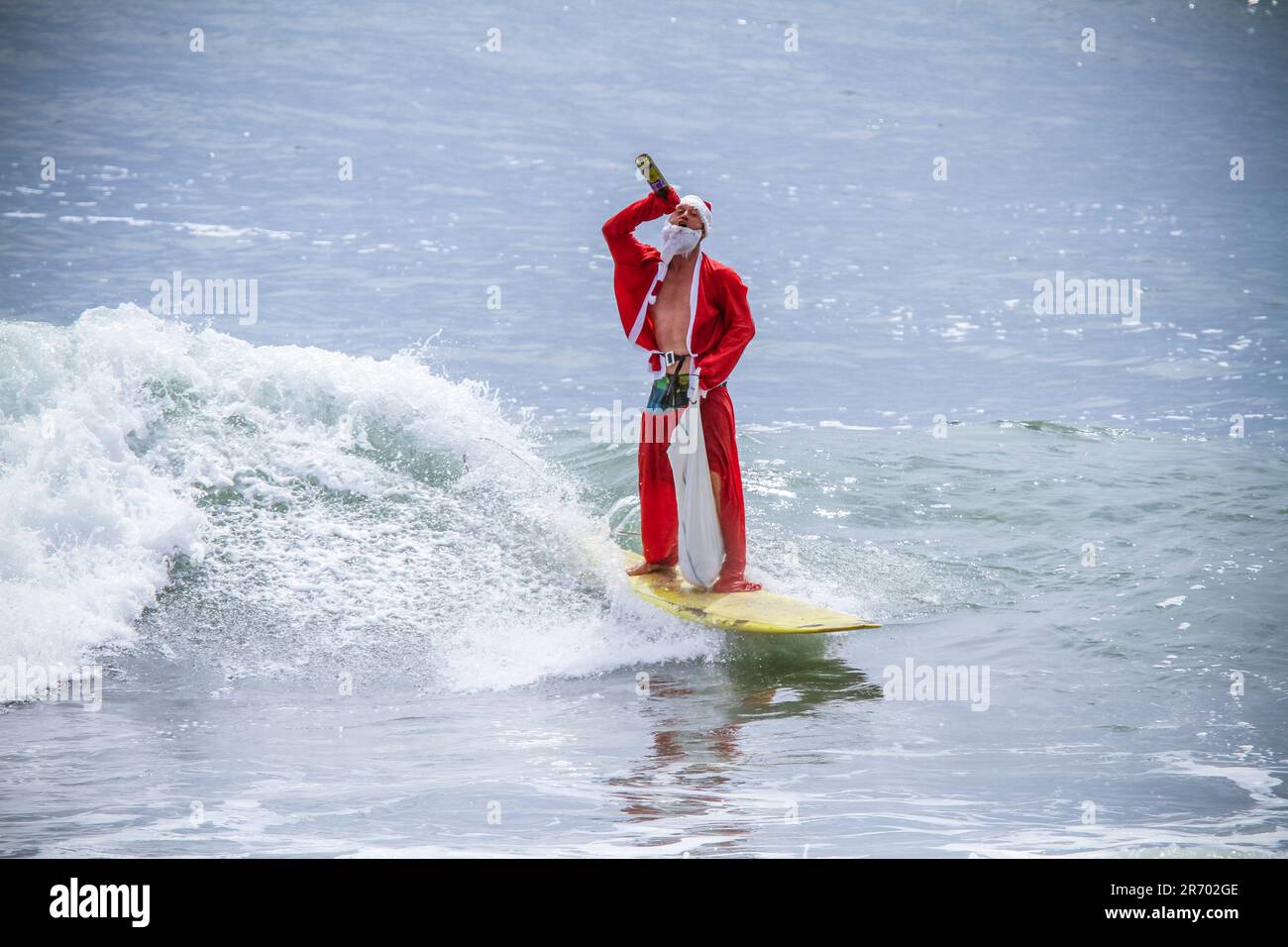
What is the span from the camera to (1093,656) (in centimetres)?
752

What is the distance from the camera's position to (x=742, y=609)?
7590mm

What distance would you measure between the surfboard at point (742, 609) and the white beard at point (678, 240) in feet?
5.28

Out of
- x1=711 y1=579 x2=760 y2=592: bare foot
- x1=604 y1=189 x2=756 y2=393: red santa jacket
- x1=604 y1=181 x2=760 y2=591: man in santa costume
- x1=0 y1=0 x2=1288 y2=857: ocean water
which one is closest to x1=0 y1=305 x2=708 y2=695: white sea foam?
x1=0 y1=0 x2=1288 y2=857: ocean water

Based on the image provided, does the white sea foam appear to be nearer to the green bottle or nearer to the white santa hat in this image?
the white santa hat

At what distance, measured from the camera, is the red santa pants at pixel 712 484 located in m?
7.76

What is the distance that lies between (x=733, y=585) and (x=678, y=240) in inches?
67.2

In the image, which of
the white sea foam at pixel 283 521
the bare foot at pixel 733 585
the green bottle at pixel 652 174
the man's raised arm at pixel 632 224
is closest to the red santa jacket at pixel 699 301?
the man's raised arm at pixel 632 224

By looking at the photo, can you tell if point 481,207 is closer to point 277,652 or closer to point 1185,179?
point 1185,179

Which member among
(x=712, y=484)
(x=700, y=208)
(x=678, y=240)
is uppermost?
(x=700, y=208)

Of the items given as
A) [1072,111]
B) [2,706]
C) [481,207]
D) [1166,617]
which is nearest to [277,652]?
[2,706]

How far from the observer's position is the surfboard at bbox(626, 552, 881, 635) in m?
7.37

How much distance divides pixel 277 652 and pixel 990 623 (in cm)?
358

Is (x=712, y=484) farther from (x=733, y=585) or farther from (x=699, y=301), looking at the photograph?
(x=699, y=301)

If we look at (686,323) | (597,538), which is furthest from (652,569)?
(686,323)
